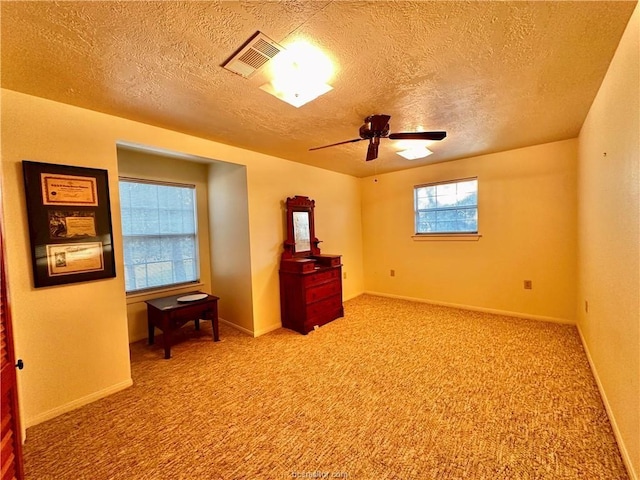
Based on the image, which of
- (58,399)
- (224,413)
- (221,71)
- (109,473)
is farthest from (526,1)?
(58,399)

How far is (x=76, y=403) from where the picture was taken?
207cm

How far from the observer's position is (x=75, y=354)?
6.82ft

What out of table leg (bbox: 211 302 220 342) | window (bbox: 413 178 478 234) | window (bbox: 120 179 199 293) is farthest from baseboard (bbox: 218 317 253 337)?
window (bbox: 413 178 478 234)

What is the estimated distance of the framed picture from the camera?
6.27 ft

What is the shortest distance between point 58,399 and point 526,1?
381 centimetres

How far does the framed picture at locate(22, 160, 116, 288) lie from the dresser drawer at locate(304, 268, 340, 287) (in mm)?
2032

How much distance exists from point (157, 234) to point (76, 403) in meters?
2.05

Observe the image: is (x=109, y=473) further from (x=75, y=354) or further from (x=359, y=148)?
(x=359, y=148)

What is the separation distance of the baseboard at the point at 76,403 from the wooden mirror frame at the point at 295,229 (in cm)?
213

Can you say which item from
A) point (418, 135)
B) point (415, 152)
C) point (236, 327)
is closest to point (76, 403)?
point (236, 327)

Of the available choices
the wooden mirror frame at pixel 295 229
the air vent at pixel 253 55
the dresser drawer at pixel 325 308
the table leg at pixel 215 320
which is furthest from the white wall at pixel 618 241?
the table leg at pixel 215 320

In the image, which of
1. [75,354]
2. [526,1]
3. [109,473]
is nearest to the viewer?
[526,1]

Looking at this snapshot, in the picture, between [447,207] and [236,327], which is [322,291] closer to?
[236,327]

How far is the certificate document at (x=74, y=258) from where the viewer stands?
1979 mm
